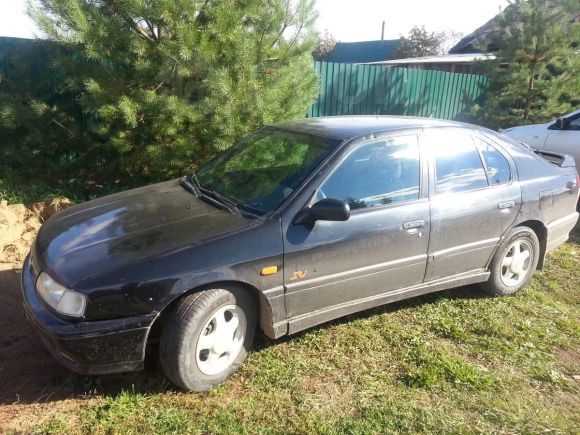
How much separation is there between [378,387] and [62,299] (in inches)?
77.5

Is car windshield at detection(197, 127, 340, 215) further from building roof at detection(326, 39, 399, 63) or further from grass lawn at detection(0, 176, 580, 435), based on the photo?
building roof at detection(326, 39, 399, 63)

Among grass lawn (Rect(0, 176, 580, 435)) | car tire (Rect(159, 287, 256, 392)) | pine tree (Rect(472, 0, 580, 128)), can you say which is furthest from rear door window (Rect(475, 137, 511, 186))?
pine tree (Rect(472, 0, 580, 128))

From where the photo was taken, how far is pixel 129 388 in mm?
2924

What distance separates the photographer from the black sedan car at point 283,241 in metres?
2.64

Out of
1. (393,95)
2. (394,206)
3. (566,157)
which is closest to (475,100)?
(393,95)

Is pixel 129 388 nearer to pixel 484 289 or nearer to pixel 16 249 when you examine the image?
pixel 16 249

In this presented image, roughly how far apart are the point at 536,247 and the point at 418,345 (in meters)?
1.78

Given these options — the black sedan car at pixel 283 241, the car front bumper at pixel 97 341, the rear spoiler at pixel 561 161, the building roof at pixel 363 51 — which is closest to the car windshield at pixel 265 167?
the black sedan car at pixel 283 241

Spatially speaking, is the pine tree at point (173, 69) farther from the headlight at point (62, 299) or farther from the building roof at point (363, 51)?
the building roof at point (363, 51)

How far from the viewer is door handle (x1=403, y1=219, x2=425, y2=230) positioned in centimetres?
351

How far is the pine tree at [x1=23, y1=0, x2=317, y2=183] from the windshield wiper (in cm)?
204

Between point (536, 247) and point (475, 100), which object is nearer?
point (536, 247)

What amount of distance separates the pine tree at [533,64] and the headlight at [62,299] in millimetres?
10763

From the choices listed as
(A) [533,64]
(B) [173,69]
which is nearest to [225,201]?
(B) [173,69]
